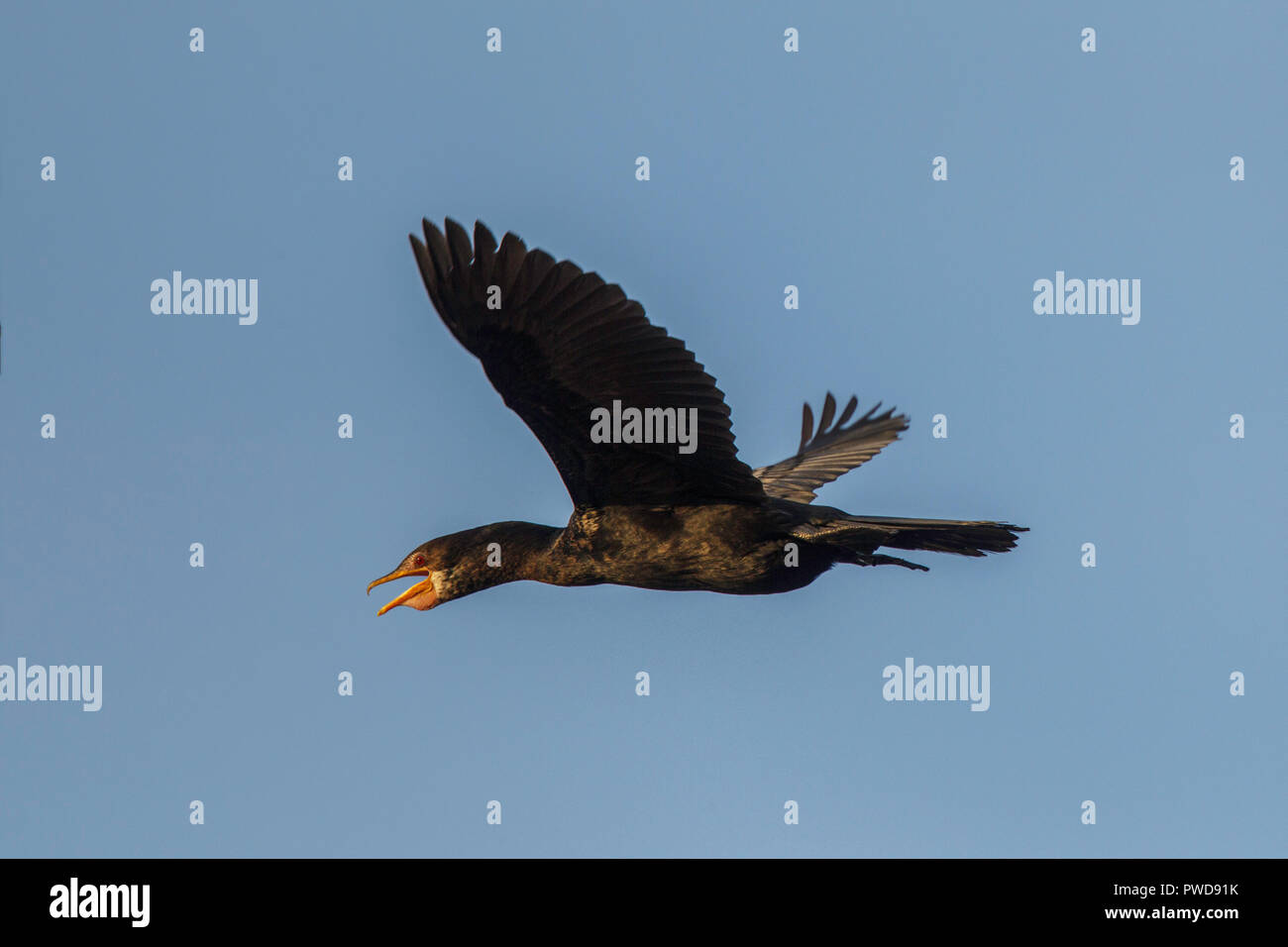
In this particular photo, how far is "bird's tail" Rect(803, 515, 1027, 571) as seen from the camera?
8305 mm

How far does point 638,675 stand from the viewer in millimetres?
10867

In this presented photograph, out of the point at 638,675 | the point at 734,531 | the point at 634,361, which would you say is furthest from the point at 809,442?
the point at 634,361

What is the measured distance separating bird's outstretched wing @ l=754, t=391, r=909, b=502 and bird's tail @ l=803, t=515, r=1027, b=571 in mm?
2358

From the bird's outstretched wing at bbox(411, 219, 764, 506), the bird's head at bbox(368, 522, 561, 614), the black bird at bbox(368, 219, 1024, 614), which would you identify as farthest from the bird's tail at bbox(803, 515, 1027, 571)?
the bird's head at bbox(368, 522, 561, 614)

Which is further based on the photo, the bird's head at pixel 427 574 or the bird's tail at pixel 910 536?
the bird's head at pixel 427 574

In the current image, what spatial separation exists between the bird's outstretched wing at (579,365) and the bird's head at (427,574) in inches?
37.3

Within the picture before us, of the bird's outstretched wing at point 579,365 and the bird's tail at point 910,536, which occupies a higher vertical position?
the bird's outstretched wing at point 579,365

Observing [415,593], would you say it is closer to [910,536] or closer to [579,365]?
[579,365]

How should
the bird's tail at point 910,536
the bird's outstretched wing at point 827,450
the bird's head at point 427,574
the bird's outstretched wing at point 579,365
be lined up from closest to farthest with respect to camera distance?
the bird's outstretched wing at point 579,365
the bird's tail at point 910,536
the bird's head at point 427,574
the bird's outstretched wing at point 827,450

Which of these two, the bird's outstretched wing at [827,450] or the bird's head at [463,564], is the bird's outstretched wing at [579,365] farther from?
the bird's outstretched wing at [827,450]

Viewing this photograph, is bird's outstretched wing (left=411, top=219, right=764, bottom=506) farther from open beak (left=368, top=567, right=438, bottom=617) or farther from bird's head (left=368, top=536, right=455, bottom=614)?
open beak (left=368, top=567, right=438, bottom=617)

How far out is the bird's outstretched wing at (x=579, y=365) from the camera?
7.53m

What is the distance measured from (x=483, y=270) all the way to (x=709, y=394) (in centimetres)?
150

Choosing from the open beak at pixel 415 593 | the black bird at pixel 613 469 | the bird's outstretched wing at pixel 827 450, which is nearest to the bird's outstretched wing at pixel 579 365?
the black bird at pixel 613 469
